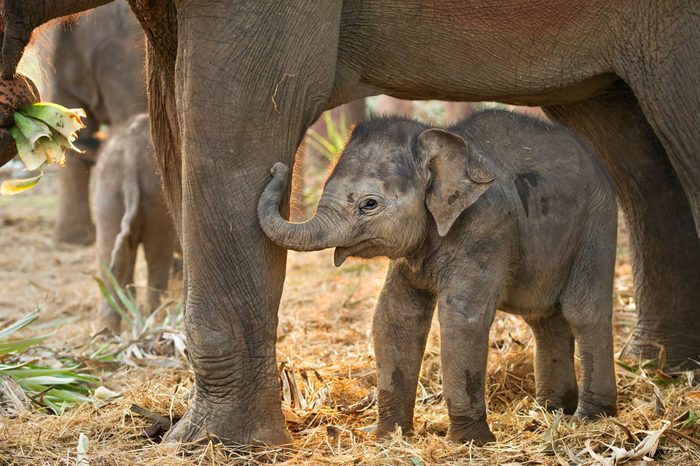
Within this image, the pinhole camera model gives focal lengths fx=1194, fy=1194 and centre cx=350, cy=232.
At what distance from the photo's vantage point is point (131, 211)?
7.31m

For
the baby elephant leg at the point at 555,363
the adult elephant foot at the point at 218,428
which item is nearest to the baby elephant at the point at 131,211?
the adult elephant foot at the point at 218,428

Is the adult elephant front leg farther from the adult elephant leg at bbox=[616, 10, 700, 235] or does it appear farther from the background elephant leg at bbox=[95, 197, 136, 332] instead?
the background elephant leg at bbox=[95, 197, 136, 332]

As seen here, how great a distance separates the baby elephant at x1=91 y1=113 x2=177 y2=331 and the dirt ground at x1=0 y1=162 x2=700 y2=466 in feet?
1.83

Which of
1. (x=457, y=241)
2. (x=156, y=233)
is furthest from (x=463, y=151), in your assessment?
(x=156, y=233)

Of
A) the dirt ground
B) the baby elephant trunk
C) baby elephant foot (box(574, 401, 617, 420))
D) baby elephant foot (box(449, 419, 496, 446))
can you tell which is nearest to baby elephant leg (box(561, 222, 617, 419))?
baby elephant foot (box(574, 401, 617, 420))

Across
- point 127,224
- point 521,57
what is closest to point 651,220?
point 521,57

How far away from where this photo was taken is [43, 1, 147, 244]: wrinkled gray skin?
988cm

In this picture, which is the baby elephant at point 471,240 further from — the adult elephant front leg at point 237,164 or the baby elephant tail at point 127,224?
the baby elephant tail at point 127,224

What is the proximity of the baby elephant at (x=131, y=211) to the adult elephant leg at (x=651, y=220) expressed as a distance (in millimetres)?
3004

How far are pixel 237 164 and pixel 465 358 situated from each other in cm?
104

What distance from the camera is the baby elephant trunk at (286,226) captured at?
12.8 feet

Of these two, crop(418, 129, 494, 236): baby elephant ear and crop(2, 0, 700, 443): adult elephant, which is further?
crop(418, 129, 494, 236): baby elephant ear

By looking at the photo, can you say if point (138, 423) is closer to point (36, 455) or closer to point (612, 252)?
point (36, 455)

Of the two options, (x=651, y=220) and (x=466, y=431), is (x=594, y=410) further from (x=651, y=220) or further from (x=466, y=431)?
(x=651, y=220)
